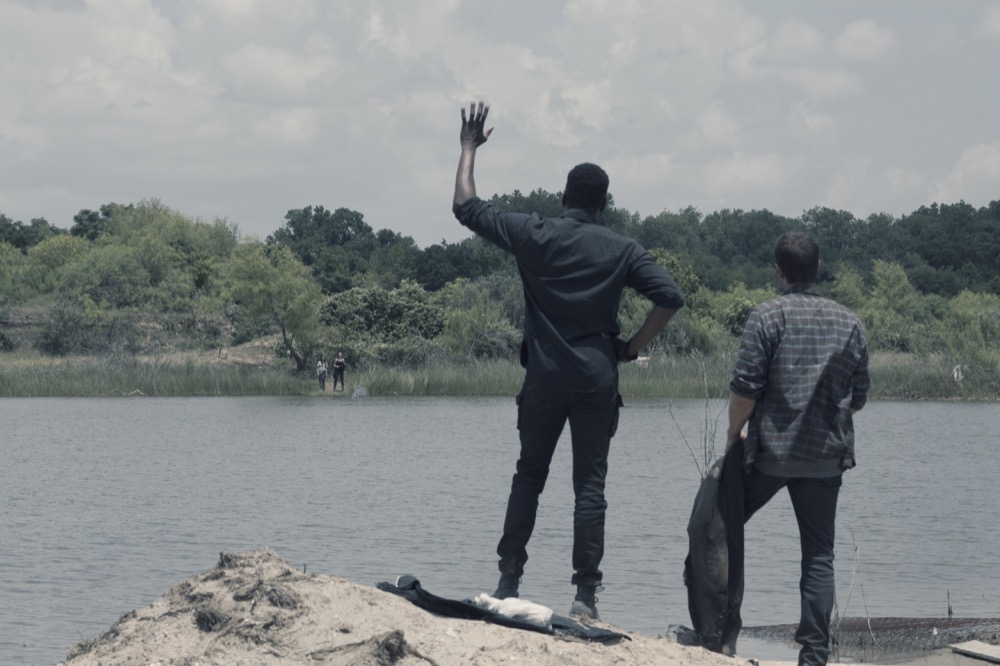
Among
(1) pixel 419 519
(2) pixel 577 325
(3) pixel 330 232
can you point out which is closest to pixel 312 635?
(2) pixel 577 325

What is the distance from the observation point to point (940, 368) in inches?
1577

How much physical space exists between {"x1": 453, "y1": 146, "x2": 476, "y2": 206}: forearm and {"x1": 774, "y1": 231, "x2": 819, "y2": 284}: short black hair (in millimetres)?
1335

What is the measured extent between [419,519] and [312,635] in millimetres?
9028

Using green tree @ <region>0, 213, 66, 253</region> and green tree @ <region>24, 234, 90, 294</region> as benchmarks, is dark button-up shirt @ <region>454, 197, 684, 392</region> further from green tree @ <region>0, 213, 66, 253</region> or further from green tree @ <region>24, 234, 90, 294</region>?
green tree @ <region>0, 213, 66, 253</region>

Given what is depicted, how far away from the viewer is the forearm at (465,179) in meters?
6.12

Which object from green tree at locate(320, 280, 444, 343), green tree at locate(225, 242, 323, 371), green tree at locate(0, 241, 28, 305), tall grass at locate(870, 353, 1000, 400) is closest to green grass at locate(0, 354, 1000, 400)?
tall grass at locate(870, 353, 1000, 400)

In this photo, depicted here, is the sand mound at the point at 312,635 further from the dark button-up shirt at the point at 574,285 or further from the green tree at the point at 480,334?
the green tree at the point at 480,334

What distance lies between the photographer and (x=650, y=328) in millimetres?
6121

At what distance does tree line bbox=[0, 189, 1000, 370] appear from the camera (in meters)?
49.7

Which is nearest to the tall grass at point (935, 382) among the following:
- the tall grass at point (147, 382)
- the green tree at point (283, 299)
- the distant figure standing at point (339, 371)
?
the distant figure standing at point (339, 371)

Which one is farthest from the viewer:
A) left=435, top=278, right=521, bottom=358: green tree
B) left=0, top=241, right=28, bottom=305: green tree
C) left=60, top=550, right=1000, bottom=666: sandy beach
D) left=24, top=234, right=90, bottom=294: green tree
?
left=24, top=234, right=90, bottom=294: green tree

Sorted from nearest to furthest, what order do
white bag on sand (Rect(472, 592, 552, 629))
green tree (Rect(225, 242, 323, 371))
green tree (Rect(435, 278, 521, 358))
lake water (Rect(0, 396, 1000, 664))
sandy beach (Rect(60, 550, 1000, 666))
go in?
sandy beach (Rect(60, 550, 1000, 666)) → white bag on sand (Rect(472, 592, 552, 629)) → lake water (Rect(0, 396, 1000, 664)) → green tree (Rect(435, 278, 521, 358)) → green tree (Rect(225, 242, 323, 371))

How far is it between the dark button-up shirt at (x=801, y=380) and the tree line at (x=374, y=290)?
3617 centimetres

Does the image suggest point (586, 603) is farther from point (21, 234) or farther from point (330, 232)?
point (330, 232)
